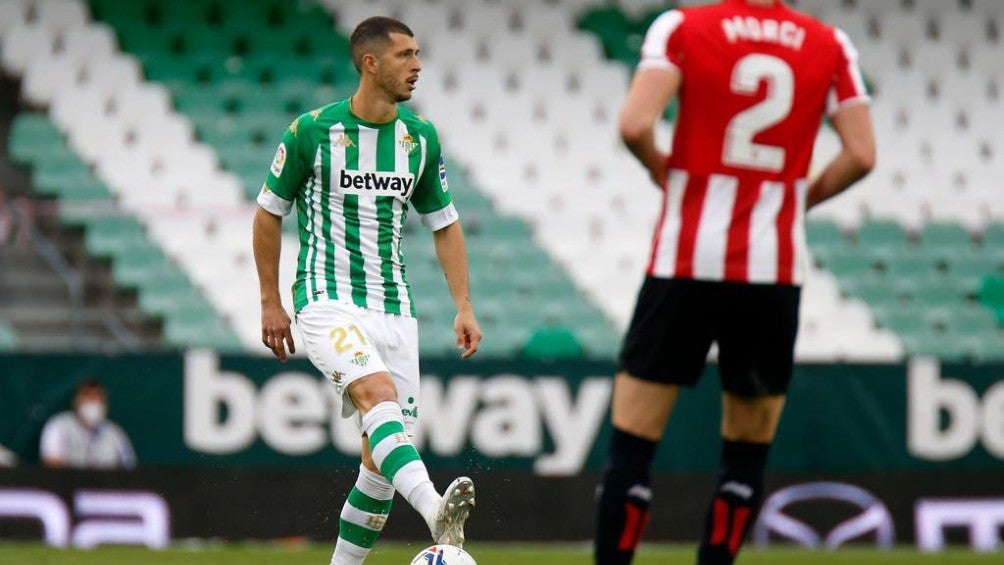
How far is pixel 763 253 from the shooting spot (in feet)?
14.9

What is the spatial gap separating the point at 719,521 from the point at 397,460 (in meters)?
1.05

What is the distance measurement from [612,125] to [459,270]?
24.8 ft

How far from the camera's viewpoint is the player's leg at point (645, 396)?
4480 mm

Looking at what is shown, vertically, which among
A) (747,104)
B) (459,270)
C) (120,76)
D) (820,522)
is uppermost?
(120,76)

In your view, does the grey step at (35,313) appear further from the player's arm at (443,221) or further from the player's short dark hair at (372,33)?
the player's short dark hair at (372,33)

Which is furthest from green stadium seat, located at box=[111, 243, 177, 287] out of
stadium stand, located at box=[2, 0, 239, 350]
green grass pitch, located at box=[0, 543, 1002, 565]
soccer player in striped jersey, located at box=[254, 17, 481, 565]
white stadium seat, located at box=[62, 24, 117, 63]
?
soccer player in striped jersey, located at box=[254, 17, 481, 565]

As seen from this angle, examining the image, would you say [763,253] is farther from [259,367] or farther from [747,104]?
[259,367]

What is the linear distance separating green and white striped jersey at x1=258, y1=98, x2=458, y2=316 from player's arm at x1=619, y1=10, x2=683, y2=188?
4.16 feet

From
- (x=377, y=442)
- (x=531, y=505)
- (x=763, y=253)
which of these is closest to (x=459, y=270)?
(x=377, y=442)

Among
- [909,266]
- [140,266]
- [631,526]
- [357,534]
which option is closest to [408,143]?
[357,534]

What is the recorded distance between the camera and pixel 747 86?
4.47 m

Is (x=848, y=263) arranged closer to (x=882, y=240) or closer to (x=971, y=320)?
(x=882, y=240)

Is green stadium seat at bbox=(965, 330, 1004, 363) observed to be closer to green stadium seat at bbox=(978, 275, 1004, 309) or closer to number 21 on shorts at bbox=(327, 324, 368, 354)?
green stadium seat at bbox=(978, 275, 1004, 309)

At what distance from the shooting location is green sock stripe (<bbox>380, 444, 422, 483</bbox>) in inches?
201
